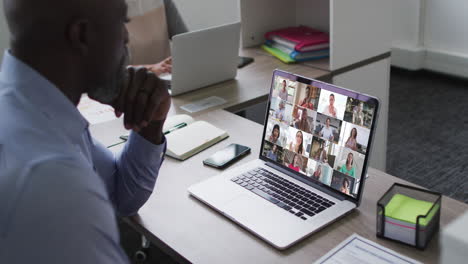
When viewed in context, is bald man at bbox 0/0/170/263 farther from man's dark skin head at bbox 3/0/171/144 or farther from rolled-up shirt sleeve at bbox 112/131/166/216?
rolled-up shirt sleeve at bbox 112/131/166/216

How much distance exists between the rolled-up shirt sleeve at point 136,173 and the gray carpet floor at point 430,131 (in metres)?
1.80

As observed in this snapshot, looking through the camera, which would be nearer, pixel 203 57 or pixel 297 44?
pixel 203 57

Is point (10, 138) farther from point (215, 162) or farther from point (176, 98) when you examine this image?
point (176, 98)

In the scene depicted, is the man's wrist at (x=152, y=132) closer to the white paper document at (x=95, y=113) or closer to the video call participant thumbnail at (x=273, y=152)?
the video call participant thumbnail at (x=273, y=152)

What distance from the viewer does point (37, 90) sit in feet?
2.78

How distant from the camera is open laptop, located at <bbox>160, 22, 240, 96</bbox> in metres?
1.88

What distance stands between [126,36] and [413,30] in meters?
3.64

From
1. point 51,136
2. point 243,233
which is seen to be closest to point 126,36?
point 51,136

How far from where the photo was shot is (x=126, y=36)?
1.00m

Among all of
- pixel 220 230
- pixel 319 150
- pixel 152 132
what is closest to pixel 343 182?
pixel 319 150

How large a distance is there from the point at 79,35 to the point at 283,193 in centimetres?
65

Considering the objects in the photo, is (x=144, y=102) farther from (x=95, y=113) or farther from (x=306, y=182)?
(x=95, y=113)

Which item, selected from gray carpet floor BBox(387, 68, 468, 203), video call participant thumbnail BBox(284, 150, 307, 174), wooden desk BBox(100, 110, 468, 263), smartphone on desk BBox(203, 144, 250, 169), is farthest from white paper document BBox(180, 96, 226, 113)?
gray carpet floor BBox(387, 68, 468, 203)

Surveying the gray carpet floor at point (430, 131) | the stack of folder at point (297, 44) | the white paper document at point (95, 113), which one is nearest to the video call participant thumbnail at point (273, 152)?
the white paper document at point (95, 113)
